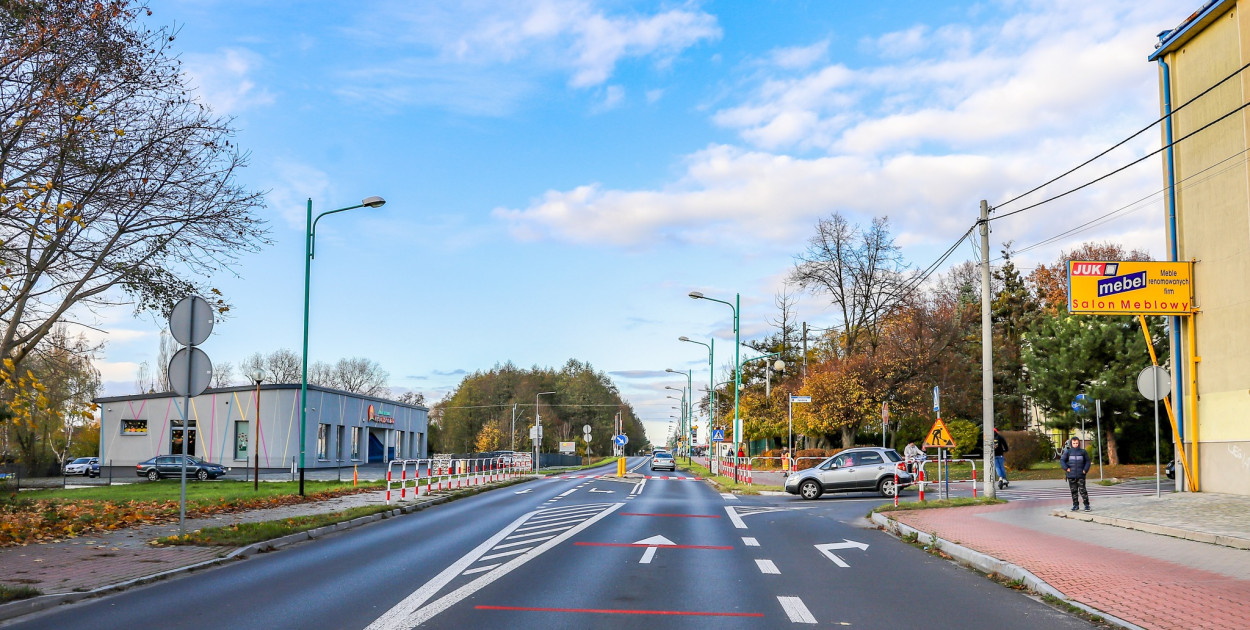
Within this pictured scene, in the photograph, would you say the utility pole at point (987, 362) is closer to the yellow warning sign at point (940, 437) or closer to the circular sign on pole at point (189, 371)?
the yellow warning sign at point (940, 437)

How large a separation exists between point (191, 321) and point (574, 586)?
6986 millimetres

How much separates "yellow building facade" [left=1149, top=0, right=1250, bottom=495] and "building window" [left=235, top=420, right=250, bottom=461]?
5280 centimetres

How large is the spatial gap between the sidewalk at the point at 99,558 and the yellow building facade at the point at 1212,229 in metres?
21.1

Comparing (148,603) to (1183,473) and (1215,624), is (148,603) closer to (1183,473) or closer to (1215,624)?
(1215,624)

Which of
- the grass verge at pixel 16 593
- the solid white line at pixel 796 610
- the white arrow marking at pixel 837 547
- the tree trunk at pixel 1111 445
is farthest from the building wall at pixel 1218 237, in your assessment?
the grass verge at pixel 16 593

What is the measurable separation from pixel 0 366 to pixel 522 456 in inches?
1297

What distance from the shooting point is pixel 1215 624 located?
7449mm

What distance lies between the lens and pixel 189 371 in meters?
12.6

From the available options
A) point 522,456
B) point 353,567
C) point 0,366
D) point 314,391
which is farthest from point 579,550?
point 314,391

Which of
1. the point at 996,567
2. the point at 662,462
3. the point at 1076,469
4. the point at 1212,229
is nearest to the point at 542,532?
the point at 996,567

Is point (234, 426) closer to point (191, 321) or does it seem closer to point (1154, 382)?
point (191, 321)

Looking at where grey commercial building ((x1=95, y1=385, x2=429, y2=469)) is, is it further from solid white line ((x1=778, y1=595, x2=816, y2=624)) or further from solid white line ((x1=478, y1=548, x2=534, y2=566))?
solid white line ((x1=778, y1=595, x2=816, y2=624))

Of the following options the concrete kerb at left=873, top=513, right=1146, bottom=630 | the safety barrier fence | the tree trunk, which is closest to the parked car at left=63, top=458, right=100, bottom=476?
the safety barrier fence

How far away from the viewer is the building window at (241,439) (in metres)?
59.0
